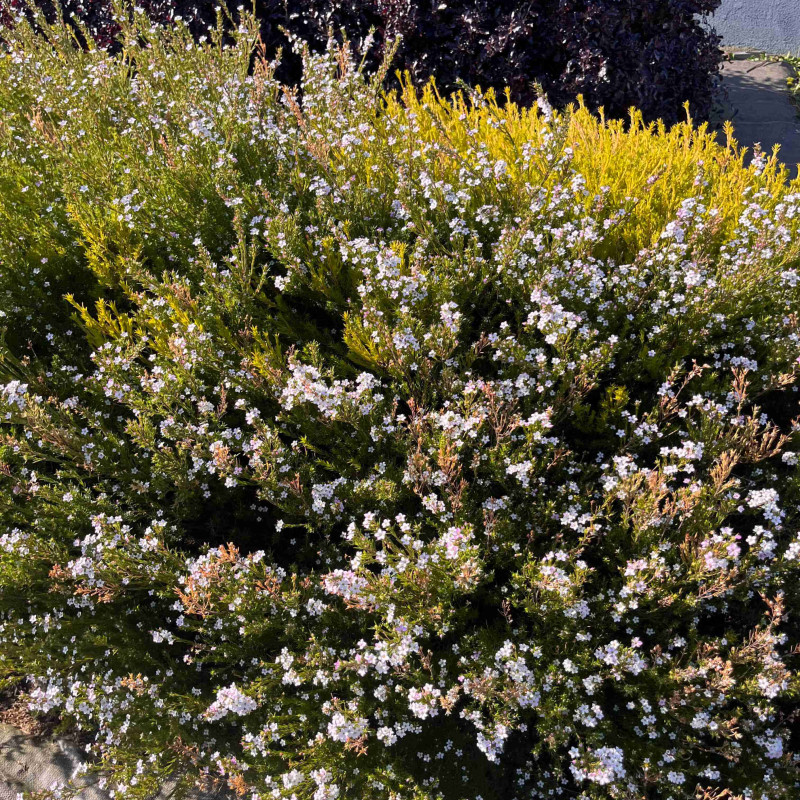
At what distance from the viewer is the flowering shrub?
5.37 m

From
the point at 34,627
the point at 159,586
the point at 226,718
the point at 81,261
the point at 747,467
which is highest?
the point at 81,261

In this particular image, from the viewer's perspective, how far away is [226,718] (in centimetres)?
259

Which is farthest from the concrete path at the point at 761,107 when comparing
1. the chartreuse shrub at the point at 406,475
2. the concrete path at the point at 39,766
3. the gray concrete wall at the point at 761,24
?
the concrete path at the point at 39,766

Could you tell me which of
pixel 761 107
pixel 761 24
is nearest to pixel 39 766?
pixel 761 107

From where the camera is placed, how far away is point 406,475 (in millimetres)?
2500

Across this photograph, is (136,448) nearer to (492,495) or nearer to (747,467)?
(492,495)

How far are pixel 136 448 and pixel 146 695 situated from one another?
3.65 ft

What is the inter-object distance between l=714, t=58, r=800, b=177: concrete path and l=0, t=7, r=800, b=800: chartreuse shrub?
4.24m

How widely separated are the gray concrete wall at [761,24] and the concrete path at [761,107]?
0.54m

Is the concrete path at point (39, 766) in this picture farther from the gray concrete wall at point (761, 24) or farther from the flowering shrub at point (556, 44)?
the gray concrete wall at point (761, 24)

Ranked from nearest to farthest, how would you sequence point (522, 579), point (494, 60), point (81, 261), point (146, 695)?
point (522, 579)
point (146, 695)
point (81, 261)
point (494, 60)

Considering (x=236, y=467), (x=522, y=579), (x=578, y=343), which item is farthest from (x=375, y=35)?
(x=522, y=579)

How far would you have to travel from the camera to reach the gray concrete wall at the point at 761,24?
875 centimetres

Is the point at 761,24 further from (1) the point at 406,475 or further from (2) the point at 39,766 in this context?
(2) the point at 39,766
